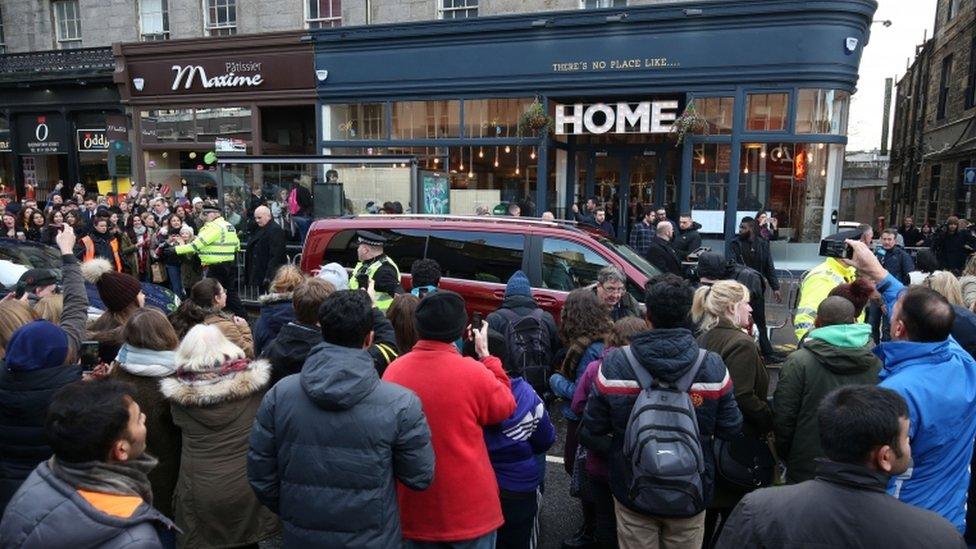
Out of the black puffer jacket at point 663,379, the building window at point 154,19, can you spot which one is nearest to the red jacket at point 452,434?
the black puffer jacket at point 663,379

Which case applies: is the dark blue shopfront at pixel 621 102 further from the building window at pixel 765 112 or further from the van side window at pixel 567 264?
the van side window at pixel 567 264

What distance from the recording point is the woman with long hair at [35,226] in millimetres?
11766

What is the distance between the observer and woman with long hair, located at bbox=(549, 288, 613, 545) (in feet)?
12.8

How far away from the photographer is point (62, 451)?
6.48 feet

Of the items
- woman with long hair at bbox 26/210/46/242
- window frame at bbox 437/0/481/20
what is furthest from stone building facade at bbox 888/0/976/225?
woman with long hair at bbox 26/210/46/242

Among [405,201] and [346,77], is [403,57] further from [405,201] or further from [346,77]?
[405,201]

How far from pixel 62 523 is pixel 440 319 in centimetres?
146

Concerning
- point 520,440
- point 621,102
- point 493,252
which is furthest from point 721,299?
point 621,102

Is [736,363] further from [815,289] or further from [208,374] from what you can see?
[208,374]

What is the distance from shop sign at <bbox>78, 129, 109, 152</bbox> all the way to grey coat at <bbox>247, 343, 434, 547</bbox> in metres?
20.5

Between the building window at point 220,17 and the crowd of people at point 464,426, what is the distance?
1514 cm

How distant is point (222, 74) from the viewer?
16.8 metres

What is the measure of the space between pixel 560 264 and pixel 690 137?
8.28m

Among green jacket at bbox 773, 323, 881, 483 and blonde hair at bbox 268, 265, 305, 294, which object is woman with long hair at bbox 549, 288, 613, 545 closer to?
green jacket at bbox 773, 323, 881, 483
